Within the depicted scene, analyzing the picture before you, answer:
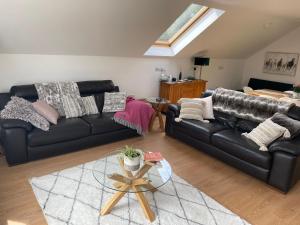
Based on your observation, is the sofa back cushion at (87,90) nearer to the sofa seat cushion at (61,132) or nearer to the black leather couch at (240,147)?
the sofa seat cushion at (61,132)

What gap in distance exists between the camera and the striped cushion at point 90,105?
3.81 meters

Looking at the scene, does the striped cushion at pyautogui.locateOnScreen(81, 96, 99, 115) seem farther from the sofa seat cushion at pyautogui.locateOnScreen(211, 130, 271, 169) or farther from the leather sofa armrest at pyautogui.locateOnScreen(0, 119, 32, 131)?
the sofa seat cushion at pyautogui.locateOnScreen(211, 130, 271, 169)

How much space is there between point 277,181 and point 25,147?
310cm

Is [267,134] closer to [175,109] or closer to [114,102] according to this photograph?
[175,109]

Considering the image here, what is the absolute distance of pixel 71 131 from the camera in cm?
324

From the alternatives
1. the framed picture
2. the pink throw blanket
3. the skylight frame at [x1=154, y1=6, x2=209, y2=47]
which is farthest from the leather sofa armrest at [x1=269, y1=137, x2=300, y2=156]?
the framed picture

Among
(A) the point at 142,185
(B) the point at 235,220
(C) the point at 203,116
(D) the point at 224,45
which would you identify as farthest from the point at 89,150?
(D) the point at 224,45

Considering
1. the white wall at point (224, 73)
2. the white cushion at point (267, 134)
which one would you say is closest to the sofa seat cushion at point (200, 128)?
the white cushion at point (267, 134)

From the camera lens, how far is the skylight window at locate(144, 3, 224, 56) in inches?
187

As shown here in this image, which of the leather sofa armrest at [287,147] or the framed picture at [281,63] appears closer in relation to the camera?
the leather sofa armrest at [287,147]

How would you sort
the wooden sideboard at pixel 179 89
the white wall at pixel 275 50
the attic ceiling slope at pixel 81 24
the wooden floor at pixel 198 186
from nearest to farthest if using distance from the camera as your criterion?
the wooden floor at pixel 198 186 → the attic ceiling slope at pixel 81 24 → the wooden sideboard at pixel 179 89 → the white wall at pixel 275 50

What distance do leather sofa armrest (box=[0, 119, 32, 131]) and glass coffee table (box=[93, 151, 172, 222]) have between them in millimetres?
1175

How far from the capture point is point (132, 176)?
221cm

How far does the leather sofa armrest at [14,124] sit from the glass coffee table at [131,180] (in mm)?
1175
